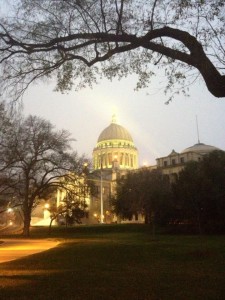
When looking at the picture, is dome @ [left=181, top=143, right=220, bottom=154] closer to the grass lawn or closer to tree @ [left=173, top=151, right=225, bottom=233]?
tree @ [left=173, top=151, right=225, bottom=233]

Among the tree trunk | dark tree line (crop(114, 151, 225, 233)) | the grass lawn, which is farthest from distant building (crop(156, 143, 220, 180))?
the grass lawn

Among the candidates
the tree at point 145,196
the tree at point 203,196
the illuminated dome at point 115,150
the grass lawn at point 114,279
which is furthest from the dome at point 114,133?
the grass lawn at point 114,279

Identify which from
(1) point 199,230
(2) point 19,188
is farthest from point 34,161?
(1) point 199,230

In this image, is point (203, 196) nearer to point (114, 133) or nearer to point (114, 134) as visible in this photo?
point (114, 134)

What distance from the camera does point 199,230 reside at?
41938 mm

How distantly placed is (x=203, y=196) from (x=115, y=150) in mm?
89438

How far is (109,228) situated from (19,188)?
18347mm

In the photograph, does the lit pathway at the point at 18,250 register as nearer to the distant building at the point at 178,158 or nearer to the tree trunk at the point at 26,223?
the tree trunk at the point at 26,223

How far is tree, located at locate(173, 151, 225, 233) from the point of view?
41.5 m

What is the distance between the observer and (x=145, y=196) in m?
55.3

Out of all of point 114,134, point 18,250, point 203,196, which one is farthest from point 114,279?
point 114,134

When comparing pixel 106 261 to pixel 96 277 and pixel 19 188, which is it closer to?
pixel 96 277

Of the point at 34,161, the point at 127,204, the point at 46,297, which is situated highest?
the point at 34,161

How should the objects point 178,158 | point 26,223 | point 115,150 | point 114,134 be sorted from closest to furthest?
point 26,223 < point 178,158 < point 115,150 < point 114,134
